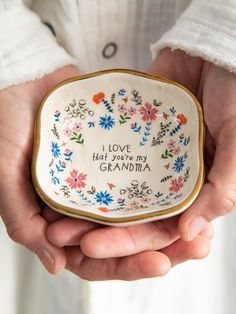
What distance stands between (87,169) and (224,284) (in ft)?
0.95

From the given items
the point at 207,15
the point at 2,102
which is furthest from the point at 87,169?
the point at 207,15

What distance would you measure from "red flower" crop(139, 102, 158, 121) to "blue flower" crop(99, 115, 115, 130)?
0.13 ft

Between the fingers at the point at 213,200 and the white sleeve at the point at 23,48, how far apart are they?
0.28 metres

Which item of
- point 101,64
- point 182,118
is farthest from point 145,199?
point 101,64

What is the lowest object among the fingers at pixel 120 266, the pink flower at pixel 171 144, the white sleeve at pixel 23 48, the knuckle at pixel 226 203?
the fingers at pixel 120 266

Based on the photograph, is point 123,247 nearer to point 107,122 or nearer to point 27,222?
point 27,222

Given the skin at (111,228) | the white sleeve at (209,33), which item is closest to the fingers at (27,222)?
the skin at (111,228)

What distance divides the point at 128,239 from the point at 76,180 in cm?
13

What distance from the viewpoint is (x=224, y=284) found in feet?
2.52

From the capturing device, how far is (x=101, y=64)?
0.76 m

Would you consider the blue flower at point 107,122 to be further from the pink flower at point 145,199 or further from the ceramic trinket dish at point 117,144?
the pink flower at point 145,199

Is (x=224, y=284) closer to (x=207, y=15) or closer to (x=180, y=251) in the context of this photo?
(x=180, y=251)

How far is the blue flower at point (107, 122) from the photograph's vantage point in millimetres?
677

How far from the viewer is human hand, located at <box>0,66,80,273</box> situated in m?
0.55
